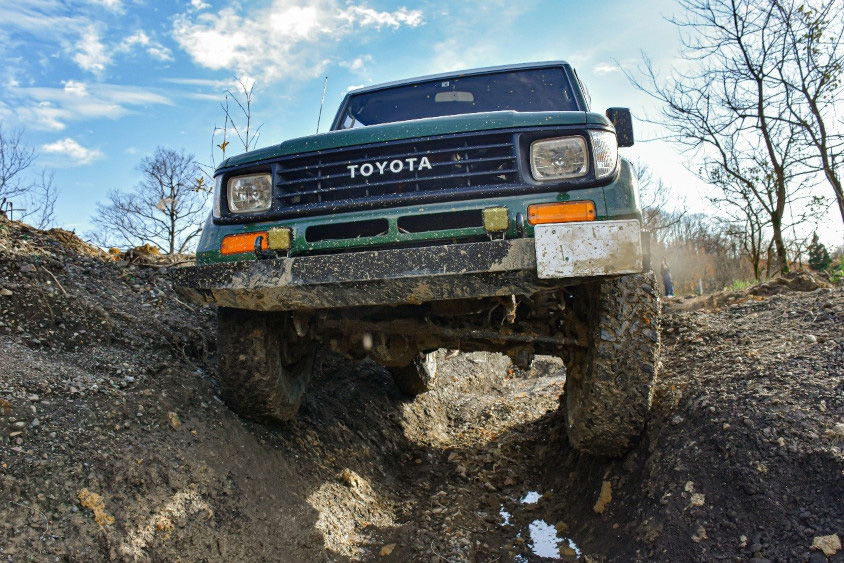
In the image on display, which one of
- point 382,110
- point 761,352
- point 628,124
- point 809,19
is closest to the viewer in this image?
point 628,124

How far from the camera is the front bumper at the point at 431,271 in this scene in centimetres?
214

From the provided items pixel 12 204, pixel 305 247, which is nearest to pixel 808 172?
pixel 305 247

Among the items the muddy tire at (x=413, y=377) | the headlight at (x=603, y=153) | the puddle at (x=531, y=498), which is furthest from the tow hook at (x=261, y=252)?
the muddy tire at (x=413, y=377)

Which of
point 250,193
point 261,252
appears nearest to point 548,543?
point 261,252

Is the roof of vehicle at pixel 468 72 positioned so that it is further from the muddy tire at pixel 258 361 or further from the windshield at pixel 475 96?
the muddy tire at pixel 258 361

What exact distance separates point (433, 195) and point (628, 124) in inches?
49.2

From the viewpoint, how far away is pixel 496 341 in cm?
305

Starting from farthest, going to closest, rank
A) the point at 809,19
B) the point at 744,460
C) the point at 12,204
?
the point at 809,19 → the point at 12,204 → the point at 744,460

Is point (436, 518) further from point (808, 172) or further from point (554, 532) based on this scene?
point (808, 172)

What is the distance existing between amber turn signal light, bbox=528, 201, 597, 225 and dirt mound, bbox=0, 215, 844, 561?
1.21 metres

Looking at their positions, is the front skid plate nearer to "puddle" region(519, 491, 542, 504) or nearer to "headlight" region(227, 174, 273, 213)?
"headlight" region(227, 174, 273, 213)

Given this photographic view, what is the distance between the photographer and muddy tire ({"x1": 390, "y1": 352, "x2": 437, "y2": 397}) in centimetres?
511

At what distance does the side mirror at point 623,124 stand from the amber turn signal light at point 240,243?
1.84 metres

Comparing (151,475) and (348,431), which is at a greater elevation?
(151,475)
